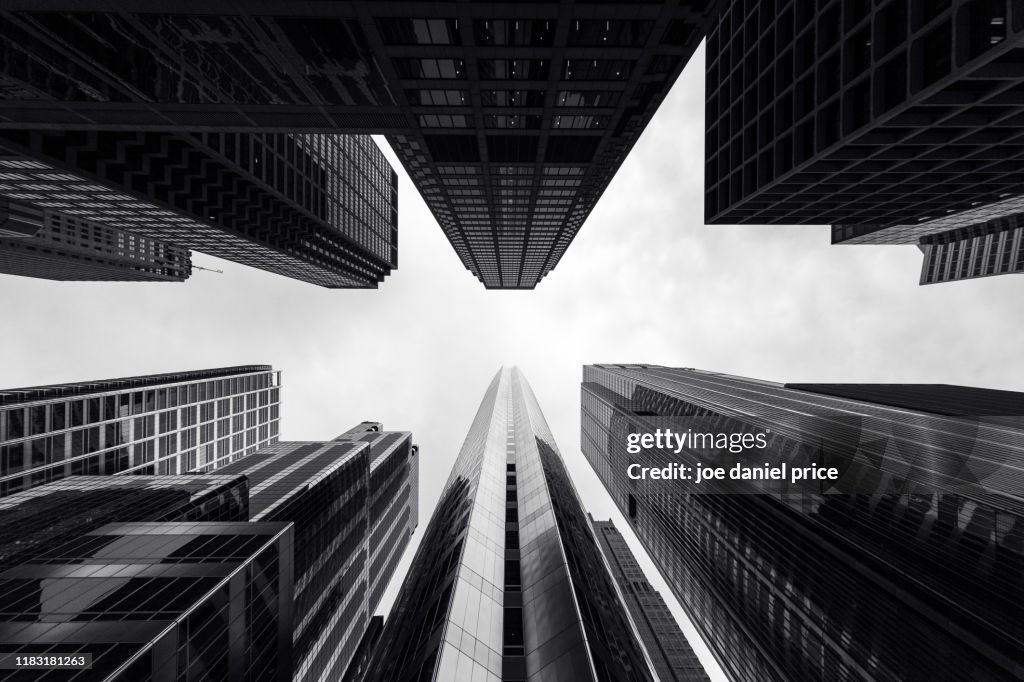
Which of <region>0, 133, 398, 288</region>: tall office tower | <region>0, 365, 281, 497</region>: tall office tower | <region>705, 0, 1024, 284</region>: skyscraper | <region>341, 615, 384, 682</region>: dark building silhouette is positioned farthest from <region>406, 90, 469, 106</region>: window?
<region>0, 365, 281, 497</region>: tall office tower

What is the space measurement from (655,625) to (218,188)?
162m

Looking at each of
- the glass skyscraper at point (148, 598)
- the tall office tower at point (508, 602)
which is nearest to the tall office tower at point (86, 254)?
the glass skyscraper at point (148, 598)

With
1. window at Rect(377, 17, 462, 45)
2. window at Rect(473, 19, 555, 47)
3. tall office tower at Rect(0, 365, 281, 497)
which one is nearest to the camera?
window at Rect(377, 17, 462, 45)

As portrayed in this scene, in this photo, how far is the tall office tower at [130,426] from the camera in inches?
2429

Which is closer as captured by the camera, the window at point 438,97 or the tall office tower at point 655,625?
the window at point 438,97

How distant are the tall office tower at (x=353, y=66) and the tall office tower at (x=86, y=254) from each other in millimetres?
64146

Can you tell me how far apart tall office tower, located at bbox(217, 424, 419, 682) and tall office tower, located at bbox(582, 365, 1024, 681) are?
66.7m

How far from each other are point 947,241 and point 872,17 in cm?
14332

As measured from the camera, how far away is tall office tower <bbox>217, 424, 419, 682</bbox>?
194ft

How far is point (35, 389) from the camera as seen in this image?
68250 mm

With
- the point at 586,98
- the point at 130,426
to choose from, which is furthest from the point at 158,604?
the point at 130,426

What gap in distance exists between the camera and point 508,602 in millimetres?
26625

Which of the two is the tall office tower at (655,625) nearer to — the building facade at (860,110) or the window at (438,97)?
the building facade at (860,110)

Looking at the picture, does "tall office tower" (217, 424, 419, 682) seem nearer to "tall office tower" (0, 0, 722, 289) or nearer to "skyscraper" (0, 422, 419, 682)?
"skyscraper" (0, 422, 419, 682)
